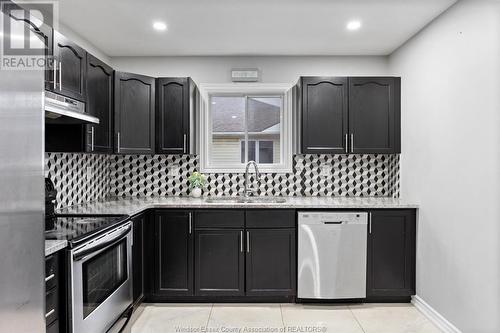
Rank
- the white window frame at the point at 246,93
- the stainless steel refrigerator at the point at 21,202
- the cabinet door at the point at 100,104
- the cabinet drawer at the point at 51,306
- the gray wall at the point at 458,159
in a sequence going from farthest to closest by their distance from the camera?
the white window frame at the point at 246,93 < the cabinet door at the point at 100,104 < the gray wall at the point at 458,159 < the cabinet drawer at the point at 51,306 < the stainless steel refrigerator at the point at 21,202

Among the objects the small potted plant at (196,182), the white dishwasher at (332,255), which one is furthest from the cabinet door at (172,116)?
the white dishwasher at (332,255)

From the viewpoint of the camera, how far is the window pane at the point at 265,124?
13.7ft

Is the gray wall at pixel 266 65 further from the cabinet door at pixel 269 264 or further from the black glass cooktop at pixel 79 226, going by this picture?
the black glass cooktop at pixel 79 226

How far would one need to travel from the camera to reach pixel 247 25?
10.2 ft

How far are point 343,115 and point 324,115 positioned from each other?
196 millimetres

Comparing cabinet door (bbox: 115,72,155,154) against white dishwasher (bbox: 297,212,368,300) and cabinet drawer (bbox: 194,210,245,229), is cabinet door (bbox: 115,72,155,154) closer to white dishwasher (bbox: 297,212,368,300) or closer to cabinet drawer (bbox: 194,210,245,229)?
cabinet drawer (bbox: 194,210,245,229)

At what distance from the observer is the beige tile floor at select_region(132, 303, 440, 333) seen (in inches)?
113

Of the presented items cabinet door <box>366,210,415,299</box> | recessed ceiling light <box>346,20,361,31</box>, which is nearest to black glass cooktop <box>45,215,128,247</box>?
cabinet door <box>366,210,415,299</box>

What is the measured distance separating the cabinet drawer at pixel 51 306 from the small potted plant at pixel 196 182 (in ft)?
6.69

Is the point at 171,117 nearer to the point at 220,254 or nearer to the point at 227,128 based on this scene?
the point at 227,128

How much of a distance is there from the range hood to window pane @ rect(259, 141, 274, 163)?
205 cm

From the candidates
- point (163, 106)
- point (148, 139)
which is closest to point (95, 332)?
point (148, 139)

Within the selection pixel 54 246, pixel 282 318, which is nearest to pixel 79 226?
pixel 54 246

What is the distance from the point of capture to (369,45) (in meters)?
3.67
